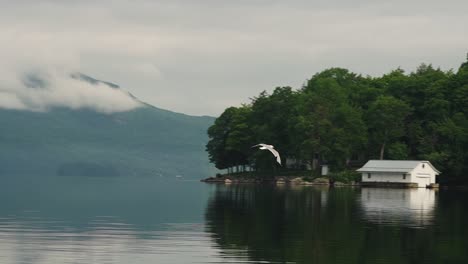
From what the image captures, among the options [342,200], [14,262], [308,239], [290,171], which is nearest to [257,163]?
[290,171]

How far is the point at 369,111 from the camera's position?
160500mm

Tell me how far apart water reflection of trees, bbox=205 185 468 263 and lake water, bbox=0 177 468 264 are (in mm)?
51

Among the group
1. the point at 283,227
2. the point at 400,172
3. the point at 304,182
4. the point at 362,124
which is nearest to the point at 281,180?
the point at 304,182

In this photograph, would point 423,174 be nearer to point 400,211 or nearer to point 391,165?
point 391,165

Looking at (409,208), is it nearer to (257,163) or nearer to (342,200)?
(342,200)

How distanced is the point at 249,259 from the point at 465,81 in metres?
117

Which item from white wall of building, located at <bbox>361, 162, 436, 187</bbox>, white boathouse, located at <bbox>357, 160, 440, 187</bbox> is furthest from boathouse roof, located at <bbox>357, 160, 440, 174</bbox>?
white wall of building, located at <bbox>361, 162, 436, 187</bbox>

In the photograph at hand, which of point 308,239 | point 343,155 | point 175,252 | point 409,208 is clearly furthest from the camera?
point 343,155

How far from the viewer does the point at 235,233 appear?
5831 centimetres

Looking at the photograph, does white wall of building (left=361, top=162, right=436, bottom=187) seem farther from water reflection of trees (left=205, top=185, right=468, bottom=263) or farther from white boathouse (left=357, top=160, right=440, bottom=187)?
water reflection of trees (left=205, top=185, right=468, bottom=263)

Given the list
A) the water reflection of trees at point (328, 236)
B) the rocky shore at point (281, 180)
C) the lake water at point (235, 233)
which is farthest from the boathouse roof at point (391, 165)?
the water reflection of trees at point (328, 236)

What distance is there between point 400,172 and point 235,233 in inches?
3702

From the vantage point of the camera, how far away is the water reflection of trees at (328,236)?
47250 mm

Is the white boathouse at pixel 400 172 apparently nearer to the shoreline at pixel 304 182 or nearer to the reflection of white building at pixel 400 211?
the shoreline at pixel 304 182
